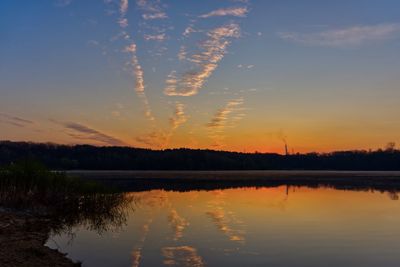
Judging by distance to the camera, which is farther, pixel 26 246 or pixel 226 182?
pixel 226 182

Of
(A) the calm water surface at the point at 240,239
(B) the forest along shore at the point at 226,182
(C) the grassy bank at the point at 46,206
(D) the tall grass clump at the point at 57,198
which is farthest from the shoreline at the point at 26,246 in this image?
(B) the forest along shore at the point at 226,182

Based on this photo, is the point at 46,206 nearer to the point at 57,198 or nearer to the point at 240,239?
the point at 57,198

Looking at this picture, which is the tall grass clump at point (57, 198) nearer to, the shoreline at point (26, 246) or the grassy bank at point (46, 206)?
the grassy bank at point (46, 206)

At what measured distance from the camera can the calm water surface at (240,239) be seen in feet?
54.2

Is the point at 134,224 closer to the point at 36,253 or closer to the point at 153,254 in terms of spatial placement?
the point at 153,254

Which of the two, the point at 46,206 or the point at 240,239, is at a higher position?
the point at 46,206

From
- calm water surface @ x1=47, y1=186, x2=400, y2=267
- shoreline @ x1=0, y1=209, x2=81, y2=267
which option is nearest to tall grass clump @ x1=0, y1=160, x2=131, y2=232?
calm water surface @ x1=47, y1=186, x2=400, y2=267

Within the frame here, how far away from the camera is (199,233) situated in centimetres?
2211

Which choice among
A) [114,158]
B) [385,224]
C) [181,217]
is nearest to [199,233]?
[181,217]

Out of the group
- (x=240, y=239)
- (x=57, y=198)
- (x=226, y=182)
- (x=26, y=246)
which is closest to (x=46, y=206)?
(x=57, y=198)

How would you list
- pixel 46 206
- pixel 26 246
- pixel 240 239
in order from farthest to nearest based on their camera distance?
pixel 46 206 → pixel 240 239 → pixel 26 246

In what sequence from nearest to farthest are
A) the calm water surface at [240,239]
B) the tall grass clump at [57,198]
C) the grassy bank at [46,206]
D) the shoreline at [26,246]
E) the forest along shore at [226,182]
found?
the shoreline at [26,246]
the calm water surface at [240,239]
the grassy bank at [46,206]
the tall grass clump at [57,198]
the forest along shore at [226,182]

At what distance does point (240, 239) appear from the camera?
2067cm

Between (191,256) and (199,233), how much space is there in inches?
213
